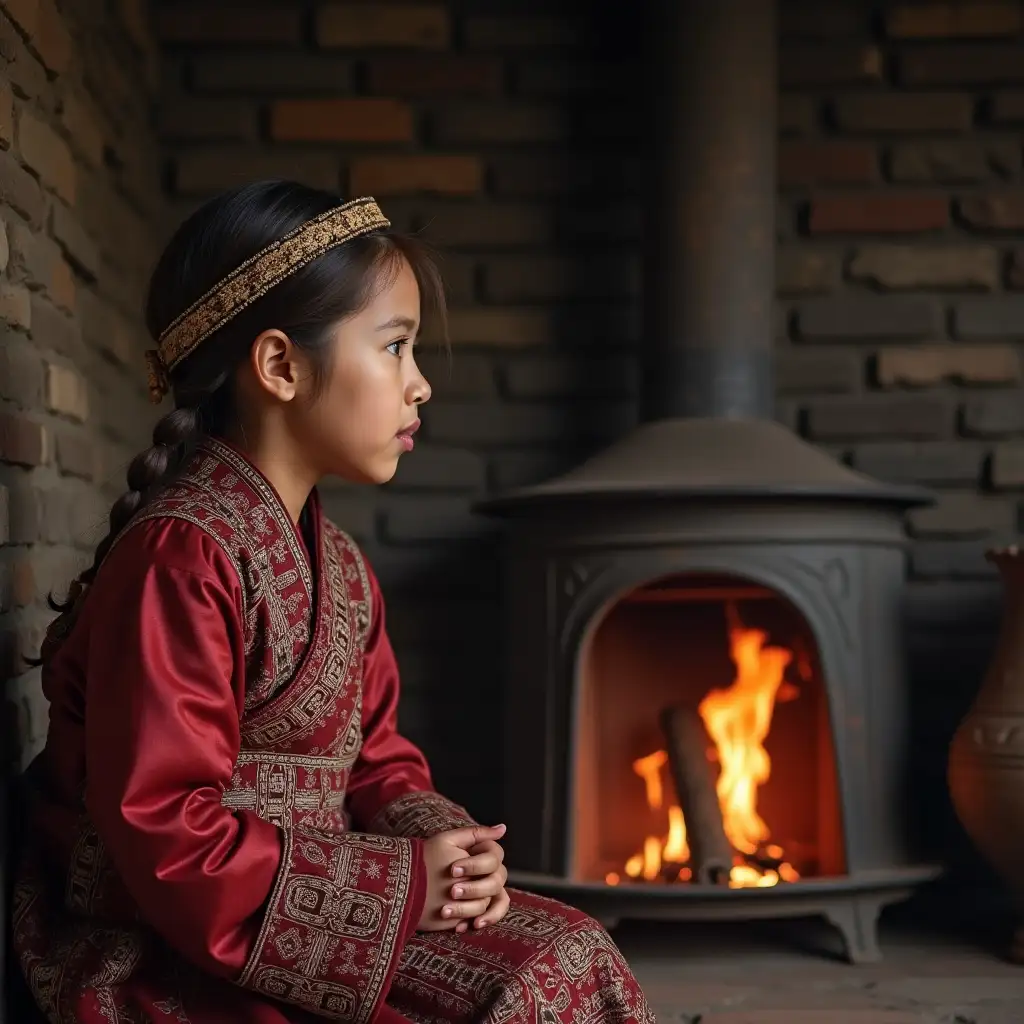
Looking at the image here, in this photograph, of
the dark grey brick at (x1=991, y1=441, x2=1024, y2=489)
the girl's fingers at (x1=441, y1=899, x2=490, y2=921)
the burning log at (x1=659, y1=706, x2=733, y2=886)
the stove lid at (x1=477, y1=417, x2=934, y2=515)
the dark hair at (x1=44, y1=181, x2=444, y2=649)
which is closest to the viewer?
the girl's fingers at (x1=441, y1=899, x2=490, y2=921)

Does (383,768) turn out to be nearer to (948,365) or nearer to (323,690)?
(323,690)

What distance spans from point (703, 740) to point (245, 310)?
4.55ft

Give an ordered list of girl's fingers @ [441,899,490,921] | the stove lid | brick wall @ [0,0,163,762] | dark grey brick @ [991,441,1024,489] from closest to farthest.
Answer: girl's fingers @ [441,899,490,921] < brick wall @ [0,0,163,762] < the stove lid < dark grey brick @ [991,441,1024,489]

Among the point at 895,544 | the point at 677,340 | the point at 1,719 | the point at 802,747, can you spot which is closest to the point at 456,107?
the point at 677,340

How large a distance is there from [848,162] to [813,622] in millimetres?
1048

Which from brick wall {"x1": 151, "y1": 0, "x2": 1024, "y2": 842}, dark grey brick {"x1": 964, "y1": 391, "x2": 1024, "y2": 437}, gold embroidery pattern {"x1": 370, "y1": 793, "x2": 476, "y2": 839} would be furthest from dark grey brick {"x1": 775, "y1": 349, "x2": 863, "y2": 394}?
gold embroidery pattern {"x1": 370, "y1": 793, "x2": 476, "y2": 839}

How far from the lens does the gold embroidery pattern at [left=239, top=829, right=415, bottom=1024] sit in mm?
1356

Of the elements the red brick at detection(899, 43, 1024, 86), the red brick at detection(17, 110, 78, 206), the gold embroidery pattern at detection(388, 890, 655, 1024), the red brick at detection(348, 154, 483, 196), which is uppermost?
the red brick at detection(899, 43, 1024, 86)

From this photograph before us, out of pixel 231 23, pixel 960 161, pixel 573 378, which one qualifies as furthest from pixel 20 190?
pixel 960 161

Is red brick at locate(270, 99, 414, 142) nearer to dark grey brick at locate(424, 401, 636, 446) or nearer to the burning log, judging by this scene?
dark grey brick at locate(424, 401, 636, 446)

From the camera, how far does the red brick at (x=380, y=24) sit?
291 centimetres

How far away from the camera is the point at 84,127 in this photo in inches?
88.6

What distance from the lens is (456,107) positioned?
294 cm

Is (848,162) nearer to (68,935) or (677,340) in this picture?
(677,340)
